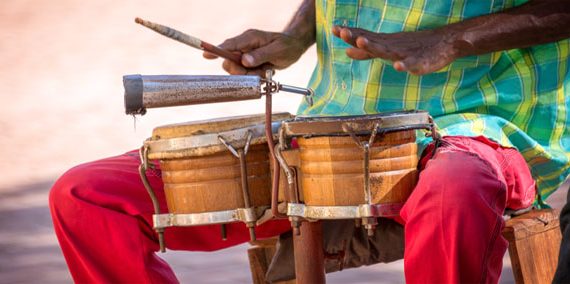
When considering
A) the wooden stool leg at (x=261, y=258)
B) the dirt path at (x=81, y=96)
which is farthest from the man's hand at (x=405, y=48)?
the dirt path at (x=81, y=96)

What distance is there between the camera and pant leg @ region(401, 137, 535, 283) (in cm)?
283

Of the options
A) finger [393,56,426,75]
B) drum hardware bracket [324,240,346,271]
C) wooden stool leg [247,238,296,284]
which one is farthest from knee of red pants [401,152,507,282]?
wooden stool leg [247,238,296,284]

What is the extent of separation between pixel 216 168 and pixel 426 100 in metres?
0.71

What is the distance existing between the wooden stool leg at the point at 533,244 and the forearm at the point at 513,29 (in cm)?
53

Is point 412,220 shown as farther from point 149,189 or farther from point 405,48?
point 149,189

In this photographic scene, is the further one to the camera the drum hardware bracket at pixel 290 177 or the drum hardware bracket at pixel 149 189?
the drum hardware bracket at pixel 149 189

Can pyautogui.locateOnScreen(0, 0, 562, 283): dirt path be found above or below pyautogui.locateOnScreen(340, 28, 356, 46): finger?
below

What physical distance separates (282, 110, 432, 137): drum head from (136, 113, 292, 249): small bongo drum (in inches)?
7.3

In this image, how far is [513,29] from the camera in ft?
10.7

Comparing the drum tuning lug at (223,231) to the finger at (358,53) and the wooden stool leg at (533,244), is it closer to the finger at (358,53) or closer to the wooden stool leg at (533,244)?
the finger at (358,53)

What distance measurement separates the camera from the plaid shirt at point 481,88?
3.41 m

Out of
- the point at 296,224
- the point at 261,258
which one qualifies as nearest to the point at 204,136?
the point at 296,224

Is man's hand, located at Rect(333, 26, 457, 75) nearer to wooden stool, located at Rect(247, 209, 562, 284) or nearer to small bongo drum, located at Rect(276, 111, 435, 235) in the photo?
small bongo drum, located at Rect(276, 111, 435, 235)

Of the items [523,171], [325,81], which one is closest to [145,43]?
[325,81]
